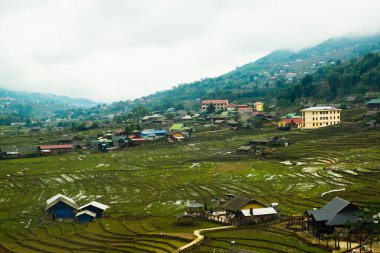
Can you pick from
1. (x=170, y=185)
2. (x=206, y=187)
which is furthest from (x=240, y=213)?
(x=170, y=185)

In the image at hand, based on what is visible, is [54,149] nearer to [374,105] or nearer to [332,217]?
[374,105]

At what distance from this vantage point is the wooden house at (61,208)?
4853 centimetres

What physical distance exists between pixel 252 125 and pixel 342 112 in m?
19.1

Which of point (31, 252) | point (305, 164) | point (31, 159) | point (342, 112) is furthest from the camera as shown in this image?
point (342, 112)

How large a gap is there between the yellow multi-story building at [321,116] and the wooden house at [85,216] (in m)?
58.3

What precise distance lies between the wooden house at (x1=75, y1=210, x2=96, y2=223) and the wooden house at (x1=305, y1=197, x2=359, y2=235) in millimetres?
22230

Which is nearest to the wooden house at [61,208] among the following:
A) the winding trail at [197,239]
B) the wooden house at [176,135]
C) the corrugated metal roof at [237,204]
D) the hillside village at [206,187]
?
the hillside village at [206,187]

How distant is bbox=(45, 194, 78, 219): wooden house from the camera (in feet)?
159

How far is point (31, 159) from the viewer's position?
8419 cm

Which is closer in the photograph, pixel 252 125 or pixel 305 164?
pixel 305 164

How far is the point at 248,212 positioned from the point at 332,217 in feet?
27.7

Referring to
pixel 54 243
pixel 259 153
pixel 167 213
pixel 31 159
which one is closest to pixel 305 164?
pixel 259 153

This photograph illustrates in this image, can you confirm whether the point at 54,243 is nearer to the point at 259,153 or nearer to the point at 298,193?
the point at 298,193

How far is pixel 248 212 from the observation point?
133 ft
